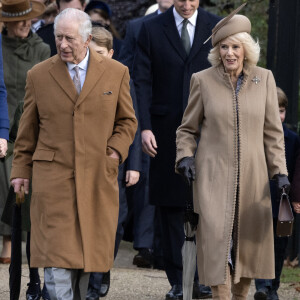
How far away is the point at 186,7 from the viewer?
9.18 m

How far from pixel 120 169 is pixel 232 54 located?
4.49 feet

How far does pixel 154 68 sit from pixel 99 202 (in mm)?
1866

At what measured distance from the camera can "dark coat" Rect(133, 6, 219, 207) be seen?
29.9 feet

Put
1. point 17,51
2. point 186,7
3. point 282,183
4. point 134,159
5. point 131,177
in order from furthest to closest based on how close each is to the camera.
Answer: point 17,51 < point 186,7 < point 134,159 < point 131,177 < point 282,183

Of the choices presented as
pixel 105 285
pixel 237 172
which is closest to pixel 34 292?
pixel 105 285

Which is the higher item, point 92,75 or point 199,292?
point 92,75

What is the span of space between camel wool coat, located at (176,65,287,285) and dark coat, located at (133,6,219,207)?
43.0 inches

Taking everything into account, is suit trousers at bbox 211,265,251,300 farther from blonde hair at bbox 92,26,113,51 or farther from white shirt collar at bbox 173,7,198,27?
white shirt collar at bbox 173,7,198,27

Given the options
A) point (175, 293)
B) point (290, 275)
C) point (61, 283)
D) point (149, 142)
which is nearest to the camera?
point (61, 283)

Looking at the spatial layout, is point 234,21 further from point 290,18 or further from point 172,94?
point 290,18

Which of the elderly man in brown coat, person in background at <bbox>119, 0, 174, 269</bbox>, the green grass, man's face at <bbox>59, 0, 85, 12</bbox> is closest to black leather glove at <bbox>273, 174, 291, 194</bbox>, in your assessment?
Result: the elderly man in brown coat

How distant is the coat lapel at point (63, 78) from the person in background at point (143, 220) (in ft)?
7.70

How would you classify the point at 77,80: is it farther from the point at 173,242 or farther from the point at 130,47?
the point at 130,47

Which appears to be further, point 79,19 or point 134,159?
point 134,159
